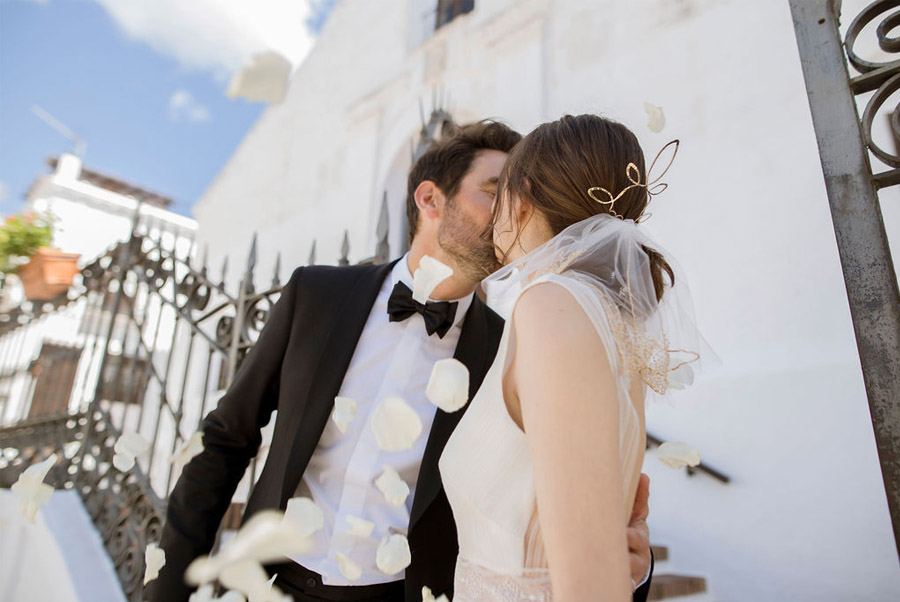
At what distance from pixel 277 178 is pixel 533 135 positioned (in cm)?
842

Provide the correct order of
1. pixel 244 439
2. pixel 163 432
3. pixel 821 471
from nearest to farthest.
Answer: pixel 244 439
pixel 821 471
pixel 163 432

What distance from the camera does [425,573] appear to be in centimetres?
161

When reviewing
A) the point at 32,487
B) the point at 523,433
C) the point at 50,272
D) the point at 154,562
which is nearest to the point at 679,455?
the point at 523,433

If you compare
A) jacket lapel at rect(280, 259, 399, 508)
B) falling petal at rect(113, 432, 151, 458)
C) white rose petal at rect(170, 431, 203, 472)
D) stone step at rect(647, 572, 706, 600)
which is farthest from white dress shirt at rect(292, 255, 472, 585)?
stone step at rect(647, 572, 706, 600)

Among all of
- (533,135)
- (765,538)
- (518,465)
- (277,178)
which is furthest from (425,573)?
(277,178)

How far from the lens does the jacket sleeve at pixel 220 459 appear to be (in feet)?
5.66

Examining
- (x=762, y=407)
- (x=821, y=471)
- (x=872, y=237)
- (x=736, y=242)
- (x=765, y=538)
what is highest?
(x=736, y=242)

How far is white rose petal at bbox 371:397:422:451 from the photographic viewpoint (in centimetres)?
135

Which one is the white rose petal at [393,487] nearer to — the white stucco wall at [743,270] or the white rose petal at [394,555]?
the white rose petal at [394,555]

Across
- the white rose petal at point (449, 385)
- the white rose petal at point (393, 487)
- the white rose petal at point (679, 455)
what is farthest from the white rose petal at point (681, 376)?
the white rose petal at point (393, 487)

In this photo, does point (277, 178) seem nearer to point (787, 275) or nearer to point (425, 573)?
point (787, 275)

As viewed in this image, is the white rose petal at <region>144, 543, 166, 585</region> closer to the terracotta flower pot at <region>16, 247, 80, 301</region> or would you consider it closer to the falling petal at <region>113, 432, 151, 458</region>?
the falling petal at <region>113, 432, 151, 458</region>

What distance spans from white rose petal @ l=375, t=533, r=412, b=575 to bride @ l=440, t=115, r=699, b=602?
231 millimetres

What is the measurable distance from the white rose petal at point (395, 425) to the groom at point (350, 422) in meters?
0.19
